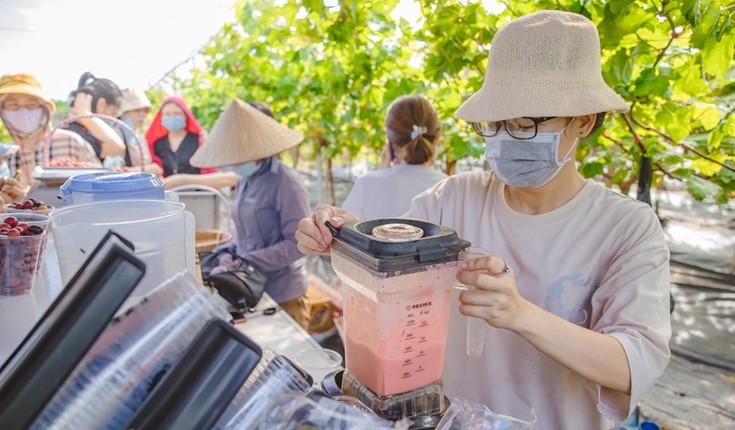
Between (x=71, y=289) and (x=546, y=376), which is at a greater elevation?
(x=71, y=289)

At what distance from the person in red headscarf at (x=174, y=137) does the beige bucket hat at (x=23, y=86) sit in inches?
55.6

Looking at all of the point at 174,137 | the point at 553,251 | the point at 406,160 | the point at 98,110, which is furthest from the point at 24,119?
the point at 553,251

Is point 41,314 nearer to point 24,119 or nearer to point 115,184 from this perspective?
point 115,184

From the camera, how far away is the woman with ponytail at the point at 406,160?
316cm

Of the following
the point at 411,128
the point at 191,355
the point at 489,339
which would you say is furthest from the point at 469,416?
the point at 411,128

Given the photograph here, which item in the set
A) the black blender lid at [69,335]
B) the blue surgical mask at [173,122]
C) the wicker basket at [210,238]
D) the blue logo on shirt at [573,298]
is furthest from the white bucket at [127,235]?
the blue surgical mask at [173,122]

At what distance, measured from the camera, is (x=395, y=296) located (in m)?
0.86

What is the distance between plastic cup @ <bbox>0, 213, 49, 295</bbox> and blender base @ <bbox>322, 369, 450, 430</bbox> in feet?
3.73

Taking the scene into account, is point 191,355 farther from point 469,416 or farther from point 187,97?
point 187,97

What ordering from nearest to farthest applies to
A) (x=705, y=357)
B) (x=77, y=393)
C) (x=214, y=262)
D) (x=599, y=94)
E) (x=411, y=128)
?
(x=77, y=393) → (x=599, y=94) → (x=214, y=262) → (x=411, y=128) → (x=705, y=357)

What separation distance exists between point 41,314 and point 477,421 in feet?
2.41

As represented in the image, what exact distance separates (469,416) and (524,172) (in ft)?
2.65

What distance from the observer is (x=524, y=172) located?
1354 mm

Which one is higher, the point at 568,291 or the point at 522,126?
the point at 522,126
